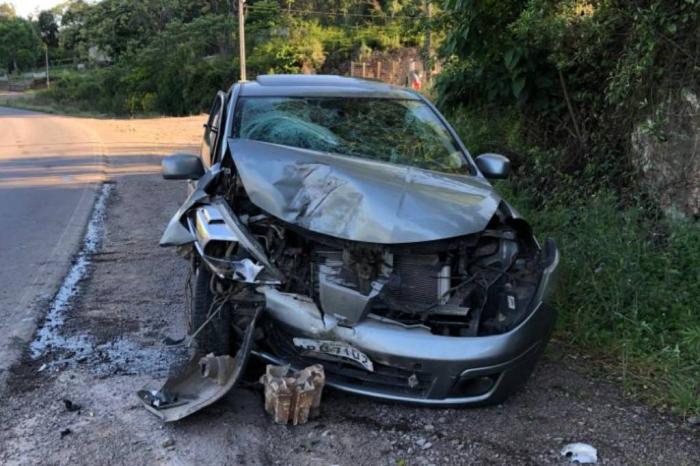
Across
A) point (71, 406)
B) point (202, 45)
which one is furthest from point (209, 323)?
point (202, 45)

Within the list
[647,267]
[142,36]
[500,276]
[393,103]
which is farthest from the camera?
[142,36]

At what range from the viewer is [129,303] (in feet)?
17.7

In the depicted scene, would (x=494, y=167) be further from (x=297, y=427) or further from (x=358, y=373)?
(x=297, y=427)

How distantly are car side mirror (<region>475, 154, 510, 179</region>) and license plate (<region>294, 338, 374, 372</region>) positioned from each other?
2.00 m

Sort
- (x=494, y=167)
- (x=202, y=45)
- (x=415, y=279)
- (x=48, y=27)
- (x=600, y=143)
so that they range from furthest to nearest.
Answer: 1. (x=48, y=27)
2. (x=202, y=45)
3. (x=600, y=143)
4. (x=494, y=167)
5. (x=415, y=279)

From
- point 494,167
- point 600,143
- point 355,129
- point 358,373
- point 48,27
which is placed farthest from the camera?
point 48,27

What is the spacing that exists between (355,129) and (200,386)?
233cm

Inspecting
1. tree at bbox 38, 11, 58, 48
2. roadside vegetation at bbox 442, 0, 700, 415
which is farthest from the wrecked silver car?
tree at bbox 38, 11, 58, 48

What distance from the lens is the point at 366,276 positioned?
357 cm

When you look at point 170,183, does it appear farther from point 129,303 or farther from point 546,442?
point 546,442

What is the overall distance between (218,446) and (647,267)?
344 cm

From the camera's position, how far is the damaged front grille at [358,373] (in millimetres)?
3400

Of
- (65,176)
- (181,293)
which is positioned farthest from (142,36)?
(181,293)

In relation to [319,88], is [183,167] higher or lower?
lower
